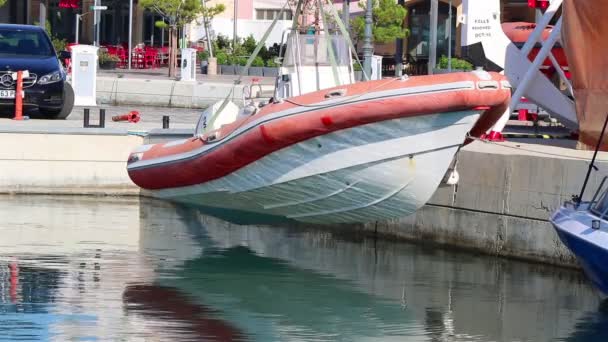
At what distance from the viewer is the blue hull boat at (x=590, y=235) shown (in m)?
13.5

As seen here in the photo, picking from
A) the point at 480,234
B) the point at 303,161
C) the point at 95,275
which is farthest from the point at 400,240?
the point at 95,275

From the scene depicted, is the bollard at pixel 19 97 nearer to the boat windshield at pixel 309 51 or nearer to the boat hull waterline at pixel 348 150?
the boat hull waterline at pixel 348 150

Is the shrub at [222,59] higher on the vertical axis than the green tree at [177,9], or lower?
lower

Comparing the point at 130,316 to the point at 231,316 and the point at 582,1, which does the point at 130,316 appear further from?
the point at 582,1

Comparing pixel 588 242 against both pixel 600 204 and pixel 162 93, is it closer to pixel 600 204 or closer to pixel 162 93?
pixel 600 204

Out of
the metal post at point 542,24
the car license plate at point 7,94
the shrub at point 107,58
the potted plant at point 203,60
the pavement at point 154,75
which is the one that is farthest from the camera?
the potted plant at point 203,60

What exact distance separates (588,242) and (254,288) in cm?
382

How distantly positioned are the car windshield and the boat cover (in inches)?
387

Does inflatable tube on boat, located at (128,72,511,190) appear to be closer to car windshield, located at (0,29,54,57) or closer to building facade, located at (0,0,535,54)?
car windshield, located at (0,29,54,57)

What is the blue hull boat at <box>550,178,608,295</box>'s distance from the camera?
13.5 m

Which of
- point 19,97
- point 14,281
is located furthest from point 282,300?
point 19,97

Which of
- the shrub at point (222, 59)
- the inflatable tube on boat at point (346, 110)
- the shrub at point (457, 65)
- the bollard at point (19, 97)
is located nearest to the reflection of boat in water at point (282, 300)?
the inflatable tube on boat at point (346, 110)

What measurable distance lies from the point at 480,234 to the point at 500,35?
539cm

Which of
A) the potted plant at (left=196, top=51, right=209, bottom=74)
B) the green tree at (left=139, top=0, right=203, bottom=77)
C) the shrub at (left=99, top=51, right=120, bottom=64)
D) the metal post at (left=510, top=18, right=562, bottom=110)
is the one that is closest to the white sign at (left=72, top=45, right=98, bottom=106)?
the metal post at (left=510, top=18, right=562, bottom=110)
